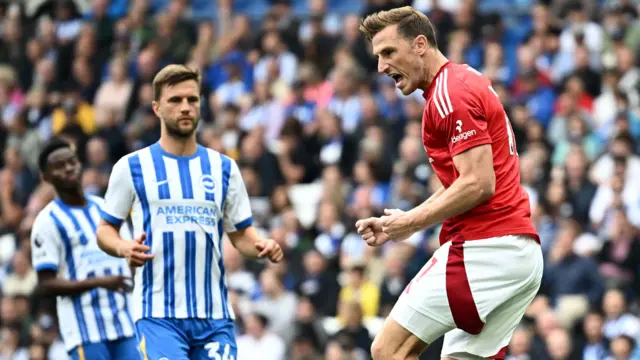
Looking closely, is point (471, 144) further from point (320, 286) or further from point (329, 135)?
point (329, 135)

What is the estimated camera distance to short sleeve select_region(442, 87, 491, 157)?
6.47m

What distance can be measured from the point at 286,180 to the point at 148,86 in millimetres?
3135

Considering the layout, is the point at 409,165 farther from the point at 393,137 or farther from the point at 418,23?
the point at 418,23

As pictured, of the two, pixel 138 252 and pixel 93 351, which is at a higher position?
pixel 138 252

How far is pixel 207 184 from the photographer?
25.2 ft

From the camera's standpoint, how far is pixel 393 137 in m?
15.7

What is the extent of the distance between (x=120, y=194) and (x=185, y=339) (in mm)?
986

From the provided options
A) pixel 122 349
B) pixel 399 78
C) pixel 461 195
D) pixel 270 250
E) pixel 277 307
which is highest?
pixel 399 78

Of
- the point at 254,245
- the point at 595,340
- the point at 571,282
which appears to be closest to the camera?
the point at 254,245

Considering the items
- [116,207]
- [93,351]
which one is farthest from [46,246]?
[116,207]

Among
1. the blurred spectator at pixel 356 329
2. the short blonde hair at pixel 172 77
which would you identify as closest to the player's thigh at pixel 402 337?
the short blonde hair at pixel 172 77

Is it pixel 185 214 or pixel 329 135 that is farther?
pixel 329 135

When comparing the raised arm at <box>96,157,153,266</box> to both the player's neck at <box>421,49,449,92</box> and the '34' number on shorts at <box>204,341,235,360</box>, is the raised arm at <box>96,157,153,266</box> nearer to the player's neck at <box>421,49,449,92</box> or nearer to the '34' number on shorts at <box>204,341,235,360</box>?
the '34' number on shorts at <box>204,341,235,360</box>

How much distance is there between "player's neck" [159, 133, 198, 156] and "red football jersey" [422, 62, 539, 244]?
1684 millimetres
